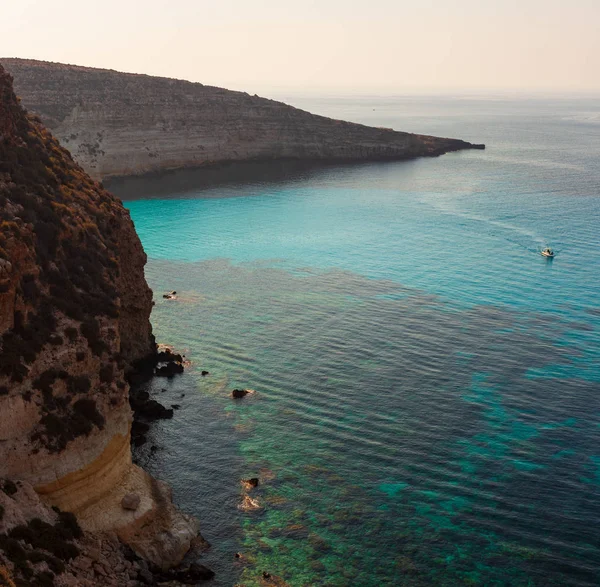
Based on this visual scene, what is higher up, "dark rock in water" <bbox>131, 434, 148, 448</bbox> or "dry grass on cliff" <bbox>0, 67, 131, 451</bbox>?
"dry grass on cliff" <bbox>0, 67, 131, 451</bbox>

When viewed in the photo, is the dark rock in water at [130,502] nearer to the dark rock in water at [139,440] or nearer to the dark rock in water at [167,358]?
the dark rock in water at [139,440]

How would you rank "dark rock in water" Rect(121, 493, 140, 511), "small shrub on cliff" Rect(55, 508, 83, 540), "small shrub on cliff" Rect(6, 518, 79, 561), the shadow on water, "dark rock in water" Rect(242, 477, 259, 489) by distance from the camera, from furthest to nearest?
1. the shadow on water
2. "dark rock in water" Rect(242, 477, 259, 489)
3. "dark rock in water" Rect(121, 493, 140, 511)
4. "small shrub on cliff" Rect(55, 508, 83, 540)
5. "small shrub on cliff" Rect(6, 518, 79, 561)

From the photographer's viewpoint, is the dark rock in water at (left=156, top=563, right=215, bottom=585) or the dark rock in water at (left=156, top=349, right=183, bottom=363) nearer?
the dark rock in water at (left=156, top=563, right=215, bottom=585)

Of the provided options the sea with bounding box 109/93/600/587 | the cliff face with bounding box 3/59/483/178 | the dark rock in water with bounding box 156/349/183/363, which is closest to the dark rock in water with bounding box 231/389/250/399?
the sea with bounding box 109/93/600/587

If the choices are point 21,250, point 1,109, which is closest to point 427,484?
point 21,250

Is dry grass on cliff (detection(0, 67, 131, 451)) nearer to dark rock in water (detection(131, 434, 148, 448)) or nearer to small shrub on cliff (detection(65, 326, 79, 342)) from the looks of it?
small shrub on cliff (detection(65, 326, 79, 342))

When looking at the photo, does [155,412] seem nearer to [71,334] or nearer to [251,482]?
[251,482]

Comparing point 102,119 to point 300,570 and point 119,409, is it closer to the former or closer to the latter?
point 119,409

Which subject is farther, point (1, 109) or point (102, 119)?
point (102, 119)

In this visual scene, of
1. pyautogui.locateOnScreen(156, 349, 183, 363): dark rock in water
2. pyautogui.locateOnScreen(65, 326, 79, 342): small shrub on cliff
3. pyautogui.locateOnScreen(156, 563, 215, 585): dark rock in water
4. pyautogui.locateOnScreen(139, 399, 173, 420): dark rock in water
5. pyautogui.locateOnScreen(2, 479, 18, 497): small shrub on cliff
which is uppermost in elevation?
pyautogui.locateOnScreen(65, 326, 79, 342): small shrub on cliff
